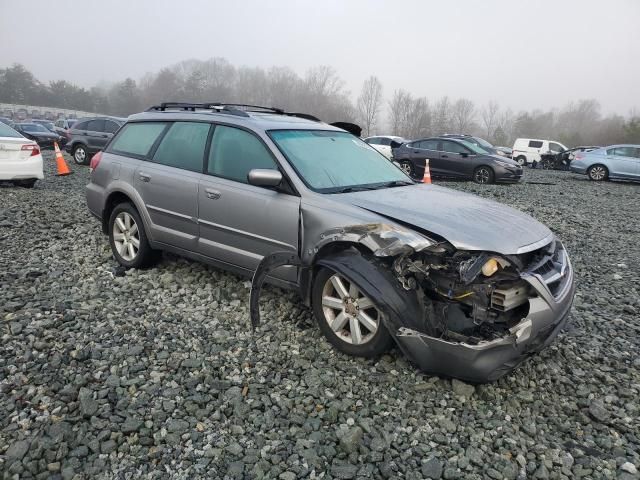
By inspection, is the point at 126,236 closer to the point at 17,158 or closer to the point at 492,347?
the point at 492,347

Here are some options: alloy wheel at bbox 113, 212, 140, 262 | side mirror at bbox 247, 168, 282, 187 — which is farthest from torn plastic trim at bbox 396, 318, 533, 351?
alloy wheel at bbox 113, 212, 140, 262

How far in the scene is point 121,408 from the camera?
2.76 metres

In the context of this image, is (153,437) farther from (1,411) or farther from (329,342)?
(329,342)

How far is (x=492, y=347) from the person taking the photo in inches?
107

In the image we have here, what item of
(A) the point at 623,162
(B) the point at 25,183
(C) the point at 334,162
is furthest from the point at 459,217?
(A) the point at 623,162

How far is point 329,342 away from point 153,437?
1376 mm

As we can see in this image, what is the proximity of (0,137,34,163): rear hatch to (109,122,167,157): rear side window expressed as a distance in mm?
5351

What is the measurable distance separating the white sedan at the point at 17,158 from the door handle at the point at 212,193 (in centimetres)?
708

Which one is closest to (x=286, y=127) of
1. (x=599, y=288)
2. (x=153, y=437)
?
(x=153, y=437)

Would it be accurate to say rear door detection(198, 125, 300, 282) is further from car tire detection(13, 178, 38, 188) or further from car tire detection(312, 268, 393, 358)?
car tire detection(13, 178, 38, 188)

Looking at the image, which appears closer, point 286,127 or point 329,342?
point 329,342

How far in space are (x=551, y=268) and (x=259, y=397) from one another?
2100 millimetres

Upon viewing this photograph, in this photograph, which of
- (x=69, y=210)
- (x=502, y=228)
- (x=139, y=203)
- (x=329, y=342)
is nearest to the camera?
(x=502, y=228)

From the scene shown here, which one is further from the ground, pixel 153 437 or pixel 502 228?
pixel 502 228
